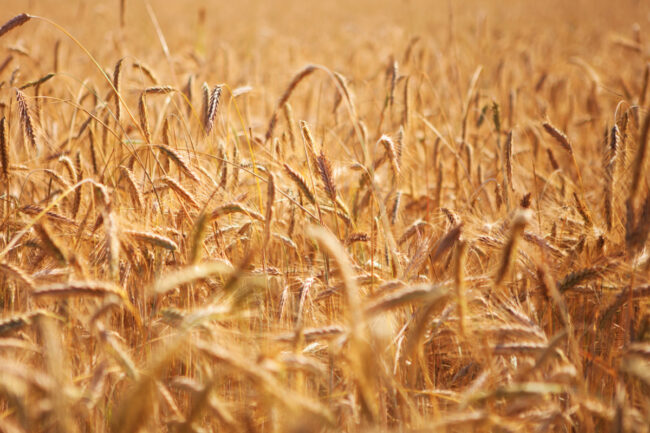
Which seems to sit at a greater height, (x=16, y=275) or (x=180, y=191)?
(x=180, y=191)

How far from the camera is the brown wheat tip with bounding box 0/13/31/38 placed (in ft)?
4.91

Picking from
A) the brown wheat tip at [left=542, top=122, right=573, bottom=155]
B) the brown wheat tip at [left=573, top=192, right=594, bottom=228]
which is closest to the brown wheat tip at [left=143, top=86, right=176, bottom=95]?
the brown wheat tip at [left=542, top=122, right=573, bottom=155]

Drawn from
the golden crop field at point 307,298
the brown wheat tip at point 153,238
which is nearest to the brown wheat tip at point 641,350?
the golden crop field at point 307,298

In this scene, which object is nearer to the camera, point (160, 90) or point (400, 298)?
point (400, 298)

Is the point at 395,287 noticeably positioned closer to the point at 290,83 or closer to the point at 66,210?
the point at 290,83

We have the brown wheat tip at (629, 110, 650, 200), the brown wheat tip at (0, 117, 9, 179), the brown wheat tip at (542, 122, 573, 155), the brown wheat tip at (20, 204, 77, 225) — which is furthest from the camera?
the brown wheat tip at (542, 122, 573, 155)

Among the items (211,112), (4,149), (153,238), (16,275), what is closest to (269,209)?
(153,238)

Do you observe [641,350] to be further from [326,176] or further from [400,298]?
[326,176]

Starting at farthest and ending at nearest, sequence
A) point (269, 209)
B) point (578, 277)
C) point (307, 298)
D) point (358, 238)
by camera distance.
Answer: point (358, 238) → point (307, 298) → point (578, 277) → point (269, 209)

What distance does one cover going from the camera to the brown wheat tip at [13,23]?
58.9 inches

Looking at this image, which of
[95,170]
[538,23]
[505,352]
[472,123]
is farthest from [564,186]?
[538,23]

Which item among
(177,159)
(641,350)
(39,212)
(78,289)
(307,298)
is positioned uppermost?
(177,159)

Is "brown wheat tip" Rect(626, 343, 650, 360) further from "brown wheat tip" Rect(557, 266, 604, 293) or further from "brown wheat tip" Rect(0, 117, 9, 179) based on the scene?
"brown wheat tip" Rect(0, 117, 9, 179)

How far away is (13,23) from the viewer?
1.52 m
